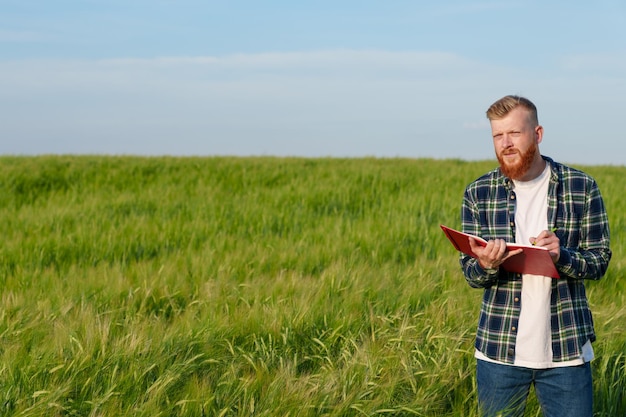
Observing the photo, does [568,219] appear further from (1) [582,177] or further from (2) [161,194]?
(2) [161,194]

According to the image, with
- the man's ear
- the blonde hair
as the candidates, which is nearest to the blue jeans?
the man's ear

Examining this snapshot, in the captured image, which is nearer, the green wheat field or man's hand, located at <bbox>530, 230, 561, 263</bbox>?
man's hand, located at <bbox>530, 230, 561, 263</bbox>

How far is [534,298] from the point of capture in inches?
125

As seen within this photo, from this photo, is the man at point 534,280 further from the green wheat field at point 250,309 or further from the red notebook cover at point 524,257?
the green wheat field at point 250,309

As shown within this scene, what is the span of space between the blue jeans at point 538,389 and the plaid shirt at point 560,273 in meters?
0.09

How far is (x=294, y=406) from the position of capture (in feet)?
11.5

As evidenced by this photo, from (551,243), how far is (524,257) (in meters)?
0.13

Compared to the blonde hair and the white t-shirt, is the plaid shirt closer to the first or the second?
the white t-shirt

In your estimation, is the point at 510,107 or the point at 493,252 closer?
the point at 493,252

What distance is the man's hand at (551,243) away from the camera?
2.91 metres

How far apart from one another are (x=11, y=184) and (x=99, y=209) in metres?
3.73

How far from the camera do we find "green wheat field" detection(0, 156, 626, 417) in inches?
146

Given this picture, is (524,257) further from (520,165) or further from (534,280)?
(520,165)

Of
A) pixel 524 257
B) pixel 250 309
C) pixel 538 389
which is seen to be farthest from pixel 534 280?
pixel 250 309
